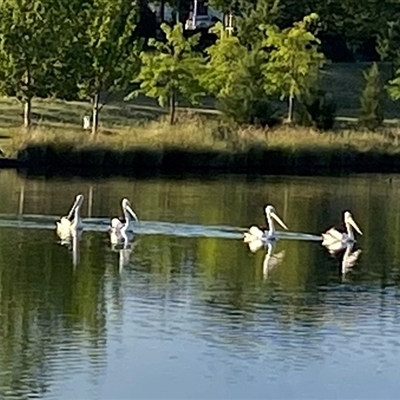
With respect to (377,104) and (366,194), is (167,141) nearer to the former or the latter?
(366,194)

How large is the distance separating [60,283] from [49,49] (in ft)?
94.5

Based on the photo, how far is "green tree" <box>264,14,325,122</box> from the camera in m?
59.3

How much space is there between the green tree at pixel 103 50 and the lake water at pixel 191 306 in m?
16.4

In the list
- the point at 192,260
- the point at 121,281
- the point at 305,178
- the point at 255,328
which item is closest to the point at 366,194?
the point at 305,178

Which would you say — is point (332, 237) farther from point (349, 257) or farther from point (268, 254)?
point (268, 254)

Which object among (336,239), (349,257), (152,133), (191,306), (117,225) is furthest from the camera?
(152,133)

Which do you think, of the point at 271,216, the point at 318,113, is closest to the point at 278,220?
the point at 271,216

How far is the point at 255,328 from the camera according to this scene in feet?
71.3

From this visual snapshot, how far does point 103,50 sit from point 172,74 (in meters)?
4.66

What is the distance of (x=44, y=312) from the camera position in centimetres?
2253

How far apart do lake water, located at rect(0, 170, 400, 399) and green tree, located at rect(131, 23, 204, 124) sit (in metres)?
20.2

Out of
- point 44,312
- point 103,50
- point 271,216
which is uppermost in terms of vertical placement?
point 103,50

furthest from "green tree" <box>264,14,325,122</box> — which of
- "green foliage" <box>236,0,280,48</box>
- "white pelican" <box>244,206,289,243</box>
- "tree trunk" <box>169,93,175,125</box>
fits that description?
"white pelican" <box>244,206,289,243</box>

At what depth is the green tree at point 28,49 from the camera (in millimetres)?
52312
